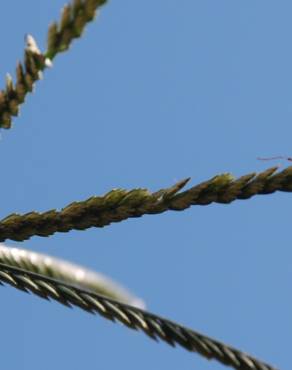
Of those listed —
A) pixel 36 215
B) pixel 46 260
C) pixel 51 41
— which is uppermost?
pixel 51 41

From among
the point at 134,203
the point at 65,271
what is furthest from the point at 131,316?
the point at 134,203

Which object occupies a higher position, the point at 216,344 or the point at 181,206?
the point at 181,206

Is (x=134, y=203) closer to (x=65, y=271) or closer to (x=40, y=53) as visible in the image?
(x=65, y=271)

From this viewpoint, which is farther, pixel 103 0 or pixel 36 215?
pixel 36 215

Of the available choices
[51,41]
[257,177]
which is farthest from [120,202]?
[51,41]

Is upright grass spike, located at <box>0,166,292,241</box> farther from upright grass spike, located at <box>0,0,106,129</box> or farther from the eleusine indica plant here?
upright grass spike, located at <box>0,0,106,129</box>

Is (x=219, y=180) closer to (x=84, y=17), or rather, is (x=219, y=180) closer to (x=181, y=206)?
(x=181, y=206)

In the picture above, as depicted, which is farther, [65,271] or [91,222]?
[91,222]
